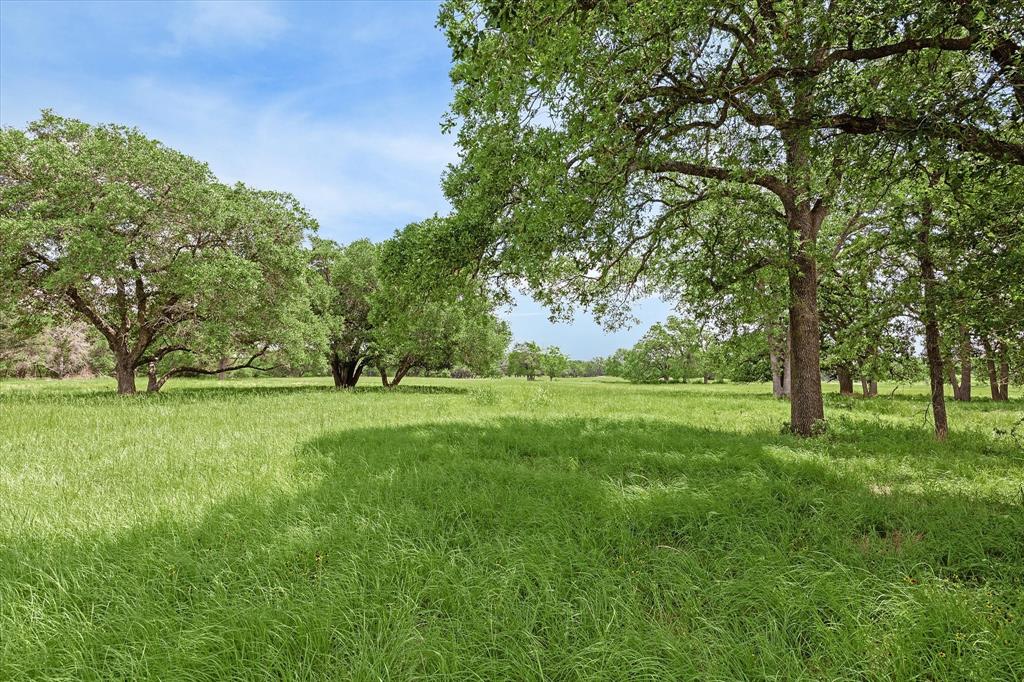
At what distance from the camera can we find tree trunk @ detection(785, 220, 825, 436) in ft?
36.3

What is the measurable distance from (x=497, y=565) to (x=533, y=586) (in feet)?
1.16

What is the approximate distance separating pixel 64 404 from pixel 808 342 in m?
22.5

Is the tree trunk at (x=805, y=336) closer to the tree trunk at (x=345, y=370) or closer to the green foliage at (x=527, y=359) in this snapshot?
the tree trunk at (x=345, y=370)

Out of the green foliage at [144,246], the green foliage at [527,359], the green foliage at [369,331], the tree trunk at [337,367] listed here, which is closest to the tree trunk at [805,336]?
the green foliage at [369,331]

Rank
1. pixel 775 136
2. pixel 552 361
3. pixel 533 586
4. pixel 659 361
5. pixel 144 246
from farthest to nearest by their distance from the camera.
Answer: pixel 552 361
pixel 659 361
pixel 144 246
pixel 775 136
pixel 533 586

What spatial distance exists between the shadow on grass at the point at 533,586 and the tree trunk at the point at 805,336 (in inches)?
219

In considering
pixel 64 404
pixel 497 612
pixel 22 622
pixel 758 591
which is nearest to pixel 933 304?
pixel 758 591

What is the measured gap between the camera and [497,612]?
10.3 feet

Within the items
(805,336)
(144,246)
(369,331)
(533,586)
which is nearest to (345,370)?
(369,331)

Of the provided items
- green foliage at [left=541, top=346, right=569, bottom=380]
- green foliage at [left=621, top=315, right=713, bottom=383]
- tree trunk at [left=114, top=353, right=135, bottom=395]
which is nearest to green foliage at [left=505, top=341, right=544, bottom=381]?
green foliage at [left=541, top=346, right=569, bottom=380]

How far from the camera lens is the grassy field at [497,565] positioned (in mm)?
2678

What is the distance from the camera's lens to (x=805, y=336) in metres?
11.2

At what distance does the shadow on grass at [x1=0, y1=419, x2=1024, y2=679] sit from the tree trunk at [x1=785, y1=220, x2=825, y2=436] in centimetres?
557

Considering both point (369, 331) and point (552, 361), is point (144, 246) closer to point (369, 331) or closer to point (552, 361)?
point (369, 331)
